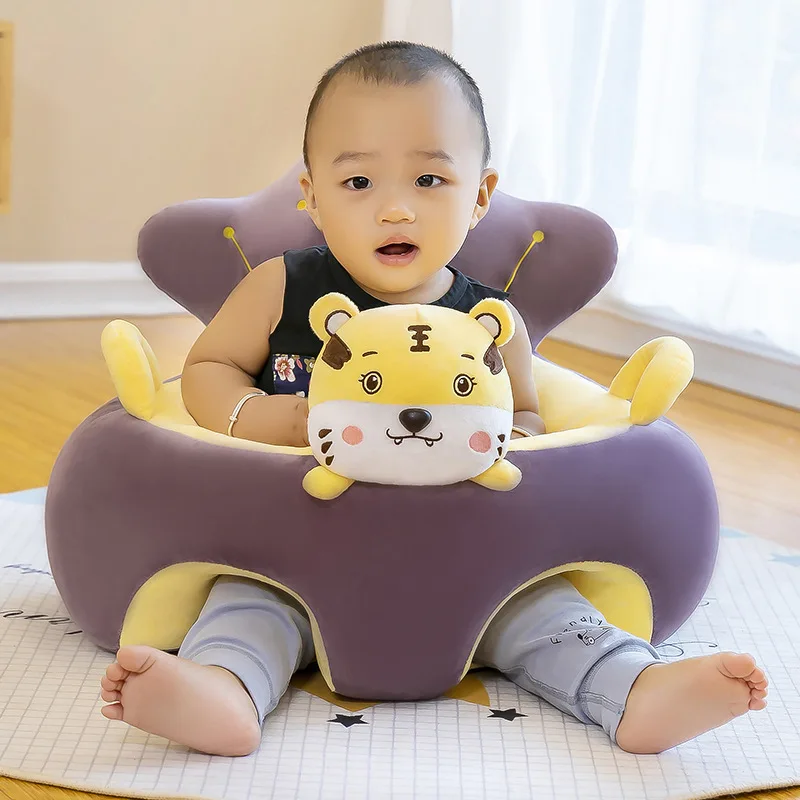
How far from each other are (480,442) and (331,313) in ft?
0.54

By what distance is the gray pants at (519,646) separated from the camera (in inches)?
38.2

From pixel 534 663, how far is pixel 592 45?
167 cm

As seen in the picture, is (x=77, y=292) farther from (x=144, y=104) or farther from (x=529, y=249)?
(x=529, y=249)

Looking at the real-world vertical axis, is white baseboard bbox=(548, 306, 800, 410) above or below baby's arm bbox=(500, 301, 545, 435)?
below

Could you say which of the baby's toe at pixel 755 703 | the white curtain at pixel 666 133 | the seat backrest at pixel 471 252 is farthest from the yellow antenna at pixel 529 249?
the white curtain at pixel 666 133

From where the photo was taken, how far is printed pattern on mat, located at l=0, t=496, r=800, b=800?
91cm

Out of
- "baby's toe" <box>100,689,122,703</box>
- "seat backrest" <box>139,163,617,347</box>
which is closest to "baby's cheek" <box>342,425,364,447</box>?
"baby's toe" <box>100,689,122,703</box>

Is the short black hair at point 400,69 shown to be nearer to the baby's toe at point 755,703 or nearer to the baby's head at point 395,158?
the baby's head at point 395,158

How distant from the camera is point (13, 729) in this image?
0.97 m

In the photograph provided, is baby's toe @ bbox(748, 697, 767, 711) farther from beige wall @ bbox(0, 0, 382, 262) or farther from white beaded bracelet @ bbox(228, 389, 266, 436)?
beige wall @ bbox(0, 0, 382, 262)

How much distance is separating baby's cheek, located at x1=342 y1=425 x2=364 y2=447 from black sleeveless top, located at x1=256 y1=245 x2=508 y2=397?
0.26 metres

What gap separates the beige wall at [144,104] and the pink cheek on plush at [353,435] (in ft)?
6.10

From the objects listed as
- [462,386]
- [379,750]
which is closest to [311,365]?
[462,386]

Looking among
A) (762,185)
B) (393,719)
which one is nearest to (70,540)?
(393,719)
